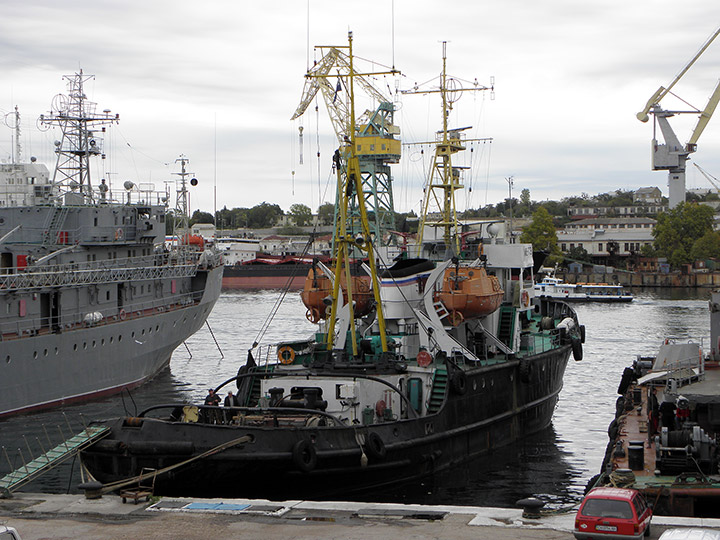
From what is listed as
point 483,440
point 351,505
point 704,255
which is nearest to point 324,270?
point 483,440

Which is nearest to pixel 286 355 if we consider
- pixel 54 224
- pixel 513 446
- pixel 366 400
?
pixel 366 400

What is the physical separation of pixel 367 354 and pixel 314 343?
3.15 metres

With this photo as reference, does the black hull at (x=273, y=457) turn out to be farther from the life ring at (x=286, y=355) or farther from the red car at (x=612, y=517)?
the red car at (x=612, y=517)

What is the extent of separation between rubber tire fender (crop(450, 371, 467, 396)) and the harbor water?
2.36 m

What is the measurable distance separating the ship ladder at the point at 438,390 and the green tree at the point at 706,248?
379ft

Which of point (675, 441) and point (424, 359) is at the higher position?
point (424, 359)

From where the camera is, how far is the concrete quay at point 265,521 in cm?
1599

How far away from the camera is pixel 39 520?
17375mm

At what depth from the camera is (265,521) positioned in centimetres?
1711

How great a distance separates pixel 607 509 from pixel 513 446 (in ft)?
51.9

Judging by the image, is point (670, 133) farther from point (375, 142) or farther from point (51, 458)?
point (51, 458)

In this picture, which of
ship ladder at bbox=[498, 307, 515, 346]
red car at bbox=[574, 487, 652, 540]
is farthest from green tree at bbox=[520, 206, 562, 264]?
red car at bbox=[574, 487, 652, 540]

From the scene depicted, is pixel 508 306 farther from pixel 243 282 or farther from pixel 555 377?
pixel 243 282

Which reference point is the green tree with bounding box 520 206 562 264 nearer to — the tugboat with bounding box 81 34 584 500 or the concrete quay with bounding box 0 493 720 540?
the tugboat with bounding box 81 34 584 500
